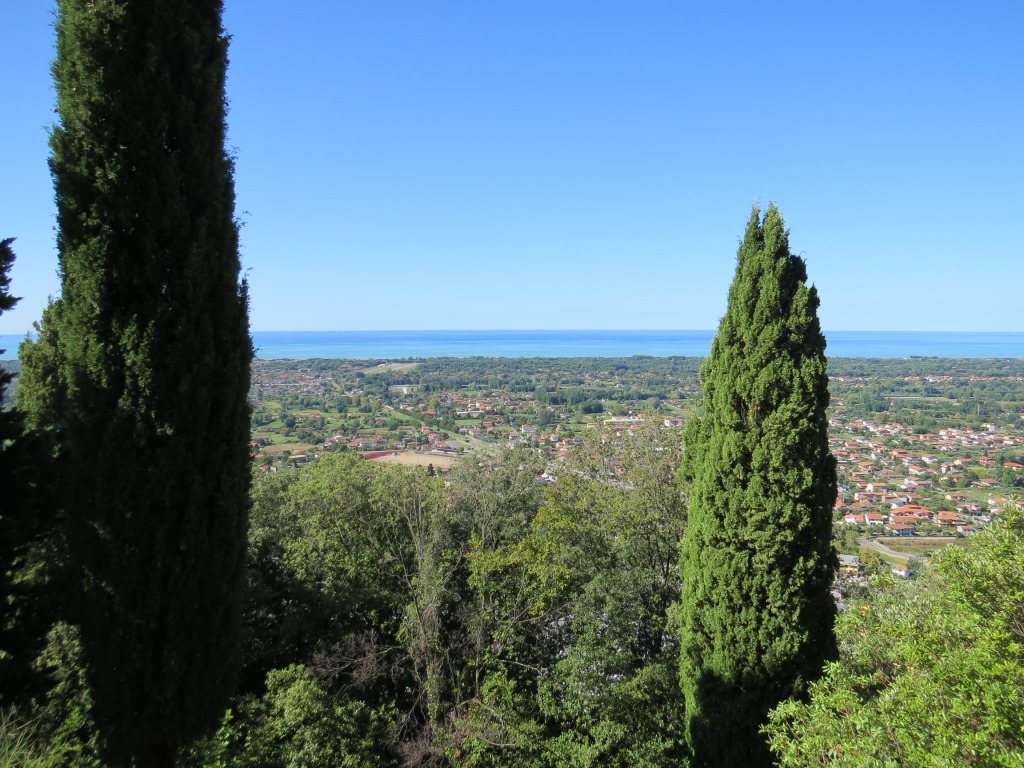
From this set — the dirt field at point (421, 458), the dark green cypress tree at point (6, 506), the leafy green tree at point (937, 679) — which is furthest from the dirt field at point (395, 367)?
the leafy green tree at point (937, 679)

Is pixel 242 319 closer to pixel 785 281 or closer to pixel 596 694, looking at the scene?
pixel 785 281

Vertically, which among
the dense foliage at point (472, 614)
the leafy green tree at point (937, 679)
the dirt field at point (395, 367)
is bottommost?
the dense foliage at point (472, 614)

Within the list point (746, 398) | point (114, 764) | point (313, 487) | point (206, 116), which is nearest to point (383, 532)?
point (313, 487)

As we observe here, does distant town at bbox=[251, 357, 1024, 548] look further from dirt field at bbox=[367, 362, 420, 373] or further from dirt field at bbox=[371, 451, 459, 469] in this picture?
dirt field at bbox=[367, 362, 420, 373]

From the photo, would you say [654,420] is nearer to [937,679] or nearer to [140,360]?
[937,679]

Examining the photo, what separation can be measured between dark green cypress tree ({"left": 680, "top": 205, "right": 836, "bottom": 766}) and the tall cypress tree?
5.98 metres

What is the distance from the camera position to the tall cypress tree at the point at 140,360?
4535 millimetres

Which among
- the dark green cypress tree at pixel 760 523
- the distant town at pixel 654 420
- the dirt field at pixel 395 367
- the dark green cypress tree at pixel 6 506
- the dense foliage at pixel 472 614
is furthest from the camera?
the dirt field at pixel 395 367

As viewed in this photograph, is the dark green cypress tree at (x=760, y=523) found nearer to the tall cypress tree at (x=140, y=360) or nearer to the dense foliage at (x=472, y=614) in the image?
the dense foliage at (x=472, y=614)

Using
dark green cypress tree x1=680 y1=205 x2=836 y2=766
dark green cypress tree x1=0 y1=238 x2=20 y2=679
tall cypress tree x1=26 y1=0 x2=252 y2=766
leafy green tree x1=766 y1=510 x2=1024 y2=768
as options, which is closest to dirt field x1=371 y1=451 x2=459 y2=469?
dark green cypress tree x1=680 y1=205 x2=836 y2=766

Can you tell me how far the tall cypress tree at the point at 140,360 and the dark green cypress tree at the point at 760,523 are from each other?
5.98m

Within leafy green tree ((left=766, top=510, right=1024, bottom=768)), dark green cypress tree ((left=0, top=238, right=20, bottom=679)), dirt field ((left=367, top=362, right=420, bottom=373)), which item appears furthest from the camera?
dirt field ((left=367, top=362, right=420, bottom=373))

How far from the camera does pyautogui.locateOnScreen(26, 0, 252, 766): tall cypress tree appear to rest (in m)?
4.54

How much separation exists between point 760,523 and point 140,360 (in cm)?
709
